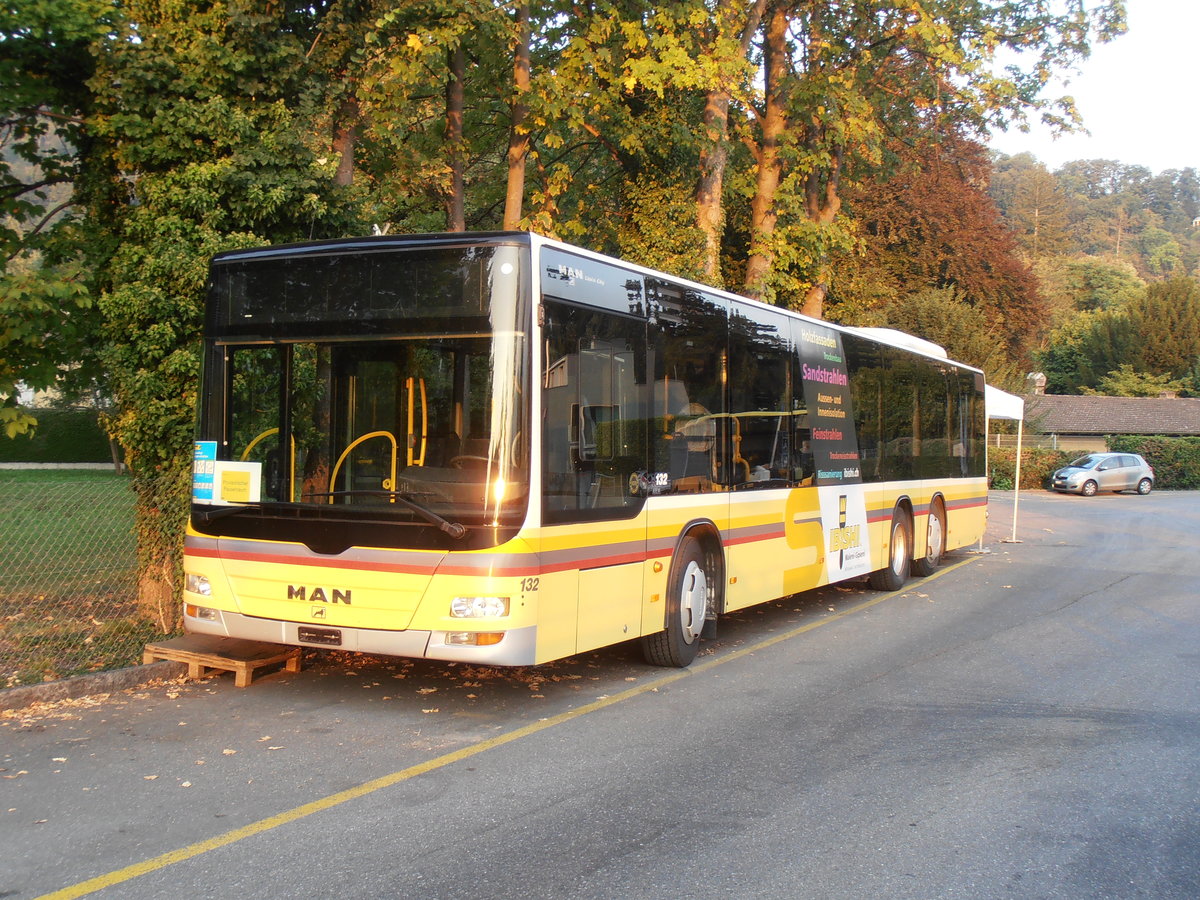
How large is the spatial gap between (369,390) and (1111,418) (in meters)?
63.9

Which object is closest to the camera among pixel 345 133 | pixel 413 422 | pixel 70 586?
pixel 413 422

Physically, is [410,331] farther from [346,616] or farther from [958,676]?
[958,676]

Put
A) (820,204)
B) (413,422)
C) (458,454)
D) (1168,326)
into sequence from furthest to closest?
(1168,326) → (820,204) → (413,422) → (458,454)

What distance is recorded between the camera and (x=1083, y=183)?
153 m

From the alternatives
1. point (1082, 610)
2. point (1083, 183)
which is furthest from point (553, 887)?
point (1083, 183)

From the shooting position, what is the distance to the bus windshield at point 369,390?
6.98 meters

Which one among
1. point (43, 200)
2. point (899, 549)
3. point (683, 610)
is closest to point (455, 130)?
point (43, 200)

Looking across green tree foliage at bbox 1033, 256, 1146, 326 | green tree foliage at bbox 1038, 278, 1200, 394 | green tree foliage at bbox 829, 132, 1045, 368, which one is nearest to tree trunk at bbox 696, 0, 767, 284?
green tree foliage at bbox 829, 132, 1045, 368

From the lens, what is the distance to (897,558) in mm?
14547

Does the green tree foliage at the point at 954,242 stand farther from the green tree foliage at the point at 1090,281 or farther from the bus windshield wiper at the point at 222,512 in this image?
the green tree foliage at the point at 1090,281

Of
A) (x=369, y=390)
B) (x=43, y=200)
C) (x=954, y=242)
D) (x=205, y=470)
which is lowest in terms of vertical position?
(x=205, y=470)

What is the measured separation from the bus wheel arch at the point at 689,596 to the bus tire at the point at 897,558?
526cm

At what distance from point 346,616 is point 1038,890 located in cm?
438

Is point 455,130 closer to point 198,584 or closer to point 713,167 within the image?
point 713,167
